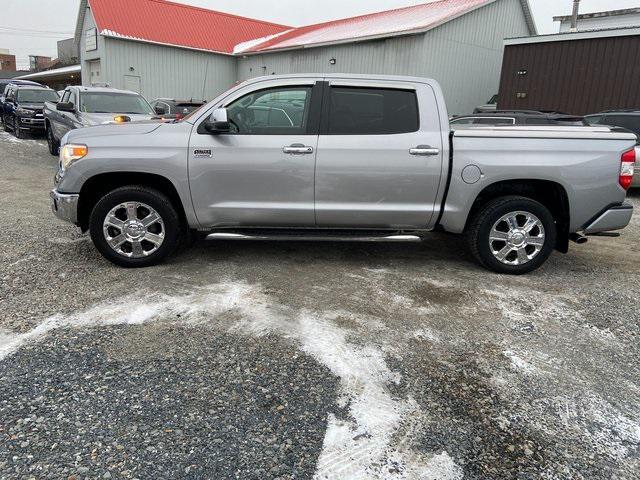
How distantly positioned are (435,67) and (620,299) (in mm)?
15150

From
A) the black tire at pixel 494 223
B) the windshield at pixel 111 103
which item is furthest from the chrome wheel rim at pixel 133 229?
the windshield at pixel 111 103

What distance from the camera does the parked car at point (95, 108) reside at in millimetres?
9984

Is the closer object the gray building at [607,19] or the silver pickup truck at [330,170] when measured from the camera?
the silver pickup truck at [330,170]

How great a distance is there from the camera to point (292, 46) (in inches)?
869

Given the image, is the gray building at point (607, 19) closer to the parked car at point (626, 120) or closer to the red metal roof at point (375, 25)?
the red metal roof at point (375, 25)

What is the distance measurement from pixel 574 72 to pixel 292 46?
11844mm

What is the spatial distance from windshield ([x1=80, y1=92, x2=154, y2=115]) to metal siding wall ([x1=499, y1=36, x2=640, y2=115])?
38.2ft

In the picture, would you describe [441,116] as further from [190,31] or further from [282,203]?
[190,31]

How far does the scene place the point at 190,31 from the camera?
27094 millimetres

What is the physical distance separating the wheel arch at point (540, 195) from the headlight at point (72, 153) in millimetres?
3694

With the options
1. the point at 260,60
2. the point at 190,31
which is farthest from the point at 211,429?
the point at 190,31

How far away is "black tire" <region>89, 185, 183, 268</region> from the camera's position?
4.64 m

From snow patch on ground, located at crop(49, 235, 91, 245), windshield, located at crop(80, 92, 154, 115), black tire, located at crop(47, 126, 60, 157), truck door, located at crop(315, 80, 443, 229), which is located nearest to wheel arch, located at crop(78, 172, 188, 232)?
snow patch on ground, located at crop(49, 235, 91, 245)

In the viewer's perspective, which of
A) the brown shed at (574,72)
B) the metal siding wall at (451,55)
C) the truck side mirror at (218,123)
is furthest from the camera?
the metal siding wall at (451,55)
